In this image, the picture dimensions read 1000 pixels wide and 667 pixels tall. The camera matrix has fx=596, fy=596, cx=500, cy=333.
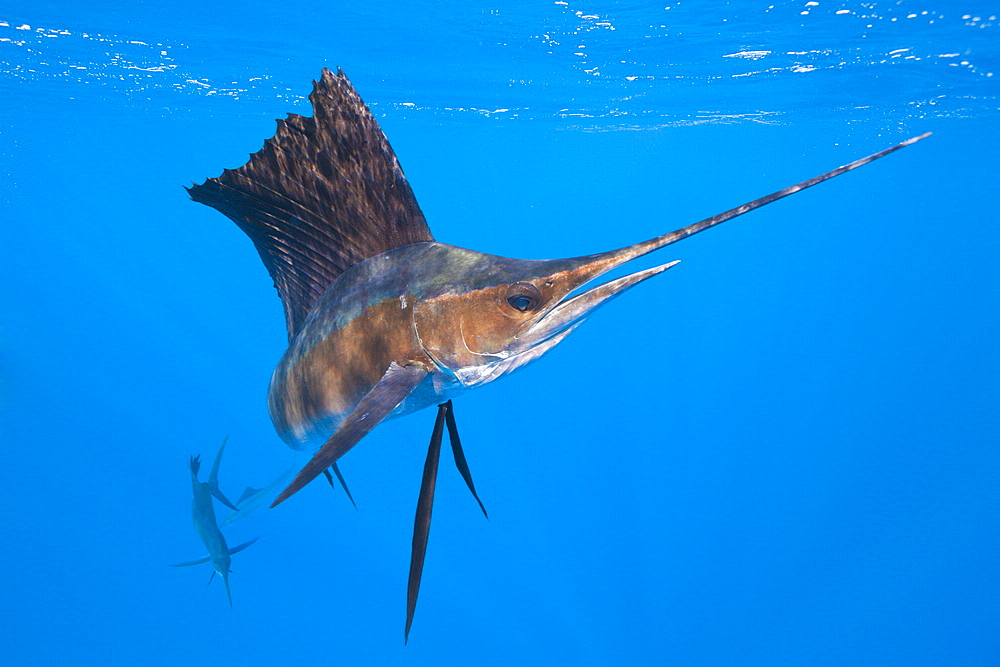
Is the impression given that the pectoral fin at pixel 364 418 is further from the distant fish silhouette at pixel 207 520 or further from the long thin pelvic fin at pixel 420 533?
the distant fish silhouette at pixel 207 520

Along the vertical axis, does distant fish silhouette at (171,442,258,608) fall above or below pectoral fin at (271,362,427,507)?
above

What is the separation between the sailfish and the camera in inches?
72.3

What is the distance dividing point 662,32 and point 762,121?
439 inches

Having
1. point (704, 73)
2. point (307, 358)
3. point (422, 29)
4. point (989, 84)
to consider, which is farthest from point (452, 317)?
point (989, 84)

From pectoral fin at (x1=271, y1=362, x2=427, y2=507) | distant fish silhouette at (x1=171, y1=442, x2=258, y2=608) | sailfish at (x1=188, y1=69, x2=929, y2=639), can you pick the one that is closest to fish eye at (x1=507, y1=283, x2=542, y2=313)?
sailfish at (x1=188, y1=69, x2=929, y2=639)

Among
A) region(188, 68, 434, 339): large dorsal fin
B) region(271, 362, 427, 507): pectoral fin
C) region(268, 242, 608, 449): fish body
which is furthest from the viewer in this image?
region(188, 68, 434, 339): large dorsal fin

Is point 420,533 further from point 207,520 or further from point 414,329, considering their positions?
point 207,520

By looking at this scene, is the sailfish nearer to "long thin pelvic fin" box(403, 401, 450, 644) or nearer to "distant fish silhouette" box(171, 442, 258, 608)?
"long thin pelvic fin" box(403, 401, 450, 644)

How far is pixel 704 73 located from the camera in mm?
13250

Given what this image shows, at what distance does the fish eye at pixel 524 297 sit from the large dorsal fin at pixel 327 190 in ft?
2.06

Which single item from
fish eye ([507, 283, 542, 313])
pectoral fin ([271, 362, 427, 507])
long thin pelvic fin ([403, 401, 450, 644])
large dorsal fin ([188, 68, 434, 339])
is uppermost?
large dorsal fin ([188, 68, 434, 339])

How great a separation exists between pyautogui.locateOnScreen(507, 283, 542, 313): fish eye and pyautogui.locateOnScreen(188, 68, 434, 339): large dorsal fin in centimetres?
63

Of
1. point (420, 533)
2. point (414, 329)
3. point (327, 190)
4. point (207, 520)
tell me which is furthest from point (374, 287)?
point (207, 520)

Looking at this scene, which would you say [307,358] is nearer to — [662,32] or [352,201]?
[352,201]
